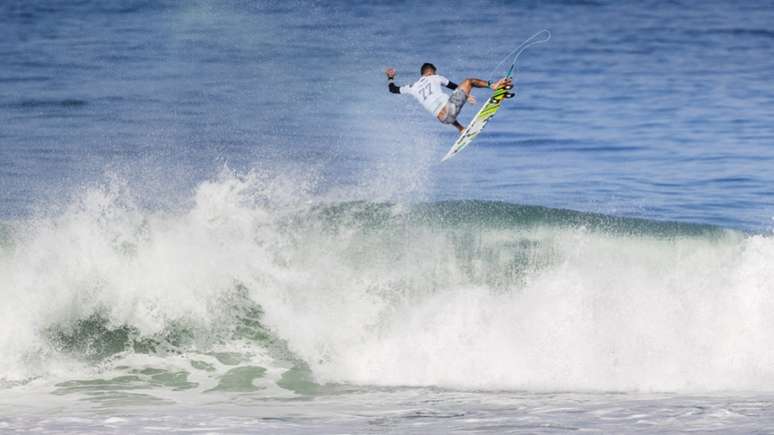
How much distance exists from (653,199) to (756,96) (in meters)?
12.5

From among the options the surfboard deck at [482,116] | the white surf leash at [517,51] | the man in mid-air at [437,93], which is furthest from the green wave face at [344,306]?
the white surf leash at [517,51]

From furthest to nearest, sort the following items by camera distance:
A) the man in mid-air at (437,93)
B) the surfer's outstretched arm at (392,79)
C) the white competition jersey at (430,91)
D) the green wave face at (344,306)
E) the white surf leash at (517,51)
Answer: the white surf leash at (517,51) → the white competition jersey at (430,91) → the man in mid-air at (437,93) → the green wave face at (344,306) → the surfer's outstretched arm at (392,79)

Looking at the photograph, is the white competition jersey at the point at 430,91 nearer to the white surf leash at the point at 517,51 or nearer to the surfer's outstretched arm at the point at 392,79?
the surfer's outstretched arm at the point at 392,79

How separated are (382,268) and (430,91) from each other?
2.72m

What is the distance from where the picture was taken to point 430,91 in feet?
40.8

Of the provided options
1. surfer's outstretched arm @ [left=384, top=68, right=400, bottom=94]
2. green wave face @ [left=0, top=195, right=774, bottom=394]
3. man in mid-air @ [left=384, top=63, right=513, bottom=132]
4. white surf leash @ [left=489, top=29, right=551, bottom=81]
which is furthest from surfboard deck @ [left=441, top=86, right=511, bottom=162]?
green wave face @ [left=0, top=195, right=774, bottom=394]

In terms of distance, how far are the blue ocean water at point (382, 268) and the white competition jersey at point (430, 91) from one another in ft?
7.24

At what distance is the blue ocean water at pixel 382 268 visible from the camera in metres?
11.0

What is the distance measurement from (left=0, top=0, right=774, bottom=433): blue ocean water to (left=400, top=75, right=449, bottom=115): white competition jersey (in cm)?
221

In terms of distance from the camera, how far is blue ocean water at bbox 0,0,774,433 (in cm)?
1096

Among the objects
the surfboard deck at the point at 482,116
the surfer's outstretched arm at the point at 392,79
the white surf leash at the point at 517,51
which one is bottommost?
the surfer's outstretched arm at the point at 392,79

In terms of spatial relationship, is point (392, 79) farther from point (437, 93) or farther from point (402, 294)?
point (402, 294)

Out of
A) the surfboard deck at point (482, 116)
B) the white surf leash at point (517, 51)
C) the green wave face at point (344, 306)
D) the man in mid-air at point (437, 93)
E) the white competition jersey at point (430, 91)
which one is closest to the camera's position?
the green wave face at point (344, 306)

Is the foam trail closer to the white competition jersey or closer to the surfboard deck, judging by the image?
the surfboard deck
